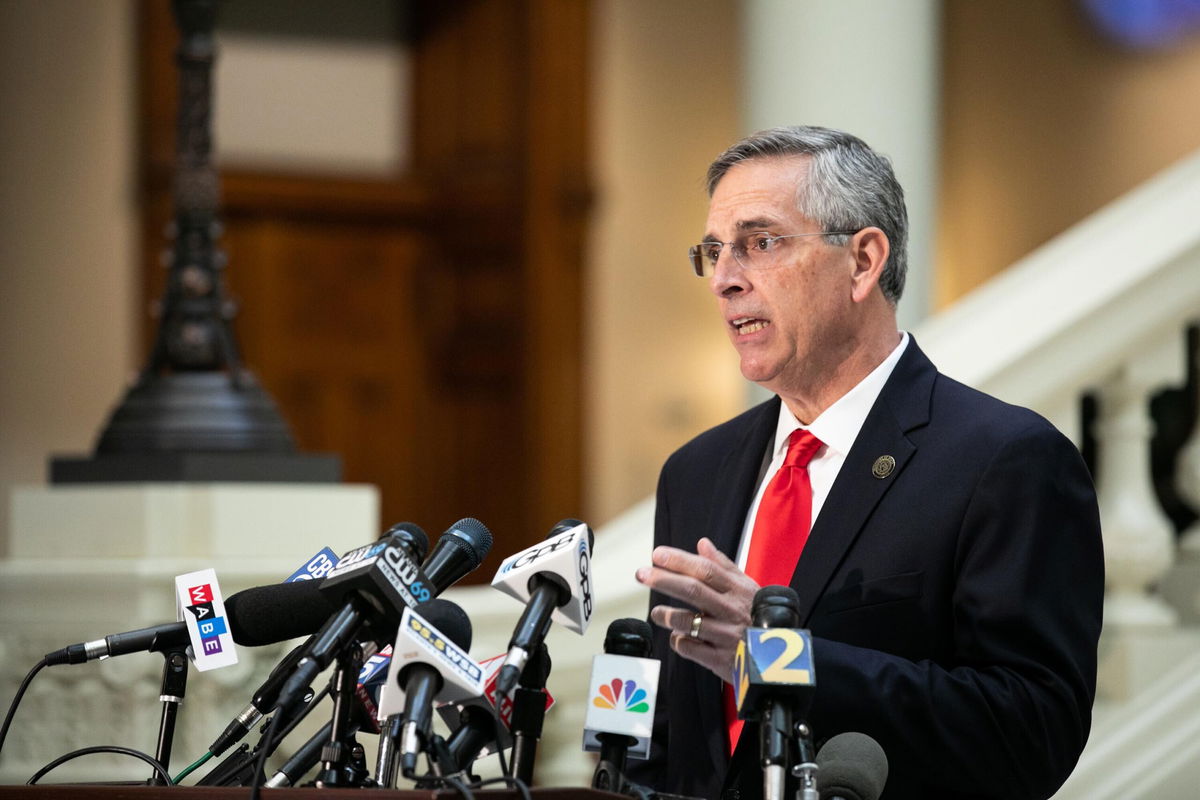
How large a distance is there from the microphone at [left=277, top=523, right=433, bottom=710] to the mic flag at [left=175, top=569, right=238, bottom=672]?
0.31 metres

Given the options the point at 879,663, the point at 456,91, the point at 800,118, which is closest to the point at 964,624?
the point at 879,663

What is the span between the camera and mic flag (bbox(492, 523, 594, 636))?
1.97 m

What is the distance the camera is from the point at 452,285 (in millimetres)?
9867

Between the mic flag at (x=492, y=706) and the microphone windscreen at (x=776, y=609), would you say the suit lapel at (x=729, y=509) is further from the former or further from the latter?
the microphone windscreen at (x=776, y=609)

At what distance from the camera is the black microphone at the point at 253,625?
219 centimetres

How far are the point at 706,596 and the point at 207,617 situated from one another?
0.68 metres

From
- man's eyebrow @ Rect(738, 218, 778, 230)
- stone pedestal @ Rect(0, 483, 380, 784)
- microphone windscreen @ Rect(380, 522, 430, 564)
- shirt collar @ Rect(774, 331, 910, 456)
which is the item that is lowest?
stone pedestal @ Rect(0, 483, 380, 784)

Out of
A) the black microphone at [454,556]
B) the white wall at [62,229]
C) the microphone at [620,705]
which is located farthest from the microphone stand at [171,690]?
the white wall at [62,229]

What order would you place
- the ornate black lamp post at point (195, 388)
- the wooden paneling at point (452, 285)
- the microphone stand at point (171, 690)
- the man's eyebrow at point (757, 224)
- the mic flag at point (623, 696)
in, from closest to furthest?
the mic flag at point (623, 696), the microphone stand at point (171, 690), the man's eyebrow at point (757, 224), the ornate black lamp post at point (195, 388), the wooden paneling at point (452, 285)

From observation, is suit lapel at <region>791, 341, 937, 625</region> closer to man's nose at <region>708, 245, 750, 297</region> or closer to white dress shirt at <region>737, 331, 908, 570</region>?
white dress shirt at <region>737, 331, 908, 570</region>

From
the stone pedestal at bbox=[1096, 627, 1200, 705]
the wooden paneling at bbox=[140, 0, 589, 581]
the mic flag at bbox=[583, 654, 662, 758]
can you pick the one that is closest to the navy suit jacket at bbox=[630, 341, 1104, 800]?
the mic flag at bbox=[583, 654, 662, 758]

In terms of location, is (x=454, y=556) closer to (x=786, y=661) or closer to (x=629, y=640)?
(x=629, y=640)

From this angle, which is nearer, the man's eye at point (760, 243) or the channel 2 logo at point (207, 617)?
the channel 2 logo at point (207, 617)

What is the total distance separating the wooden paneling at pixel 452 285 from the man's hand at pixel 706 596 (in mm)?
7163
